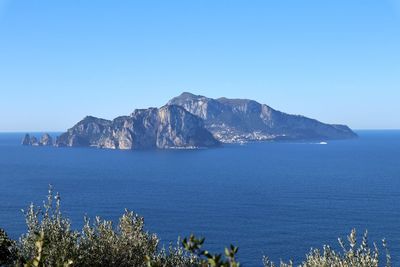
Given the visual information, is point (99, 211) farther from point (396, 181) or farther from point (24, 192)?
point (396, 181)

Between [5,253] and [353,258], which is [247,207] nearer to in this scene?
[353,258]

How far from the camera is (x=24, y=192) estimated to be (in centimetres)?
16650

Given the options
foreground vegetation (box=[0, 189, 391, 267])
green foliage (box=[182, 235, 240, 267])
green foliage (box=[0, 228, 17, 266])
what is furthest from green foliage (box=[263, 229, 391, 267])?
green foliage (box=[0, 228, 17, 266])

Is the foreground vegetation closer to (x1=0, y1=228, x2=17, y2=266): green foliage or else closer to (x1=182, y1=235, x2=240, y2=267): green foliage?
(x1=0, y1=228, x2=17, y2=266): green foliage

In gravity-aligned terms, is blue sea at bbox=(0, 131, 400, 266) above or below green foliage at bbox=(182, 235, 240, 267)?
below

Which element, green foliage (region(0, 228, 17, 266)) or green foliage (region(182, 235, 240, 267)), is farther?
green foliage (region(0, 228, 17, 266))

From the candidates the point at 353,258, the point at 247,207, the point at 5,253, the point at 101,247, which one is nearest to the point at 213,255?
the point at 353,258

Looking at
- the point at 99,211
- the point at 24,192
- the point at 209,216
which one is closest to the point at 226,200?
the point at 209,216

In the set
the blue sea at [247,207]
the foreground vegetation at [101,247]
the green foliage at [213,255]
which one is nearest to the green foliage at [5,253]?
the foreground vegetation at [101,247]

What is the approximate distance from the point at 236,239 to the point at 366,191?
74989mm

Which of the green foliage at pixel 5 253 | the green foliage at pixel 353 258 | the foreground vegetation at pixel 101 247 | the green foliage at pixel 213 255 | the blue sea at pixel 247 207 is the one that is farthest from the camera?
the blue sea at pixel 247 207

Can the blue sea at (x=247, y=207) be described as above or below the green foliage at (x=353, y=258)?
below

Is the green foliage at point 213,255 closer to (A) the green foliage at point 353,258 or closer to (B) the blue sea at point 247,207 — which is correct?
(A) the green foliage at point 353,258

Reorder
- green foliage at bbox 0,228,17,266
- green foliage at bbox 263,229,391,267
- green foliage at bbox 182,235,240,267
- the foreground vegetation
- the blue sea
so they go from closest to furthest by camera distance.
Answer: green foliage at bbox 182,235,240,267
green foliage at bbox 263,229,391,267
the foreground vegetation
green foliage at bbox 0,228,17,266
the blue sea
